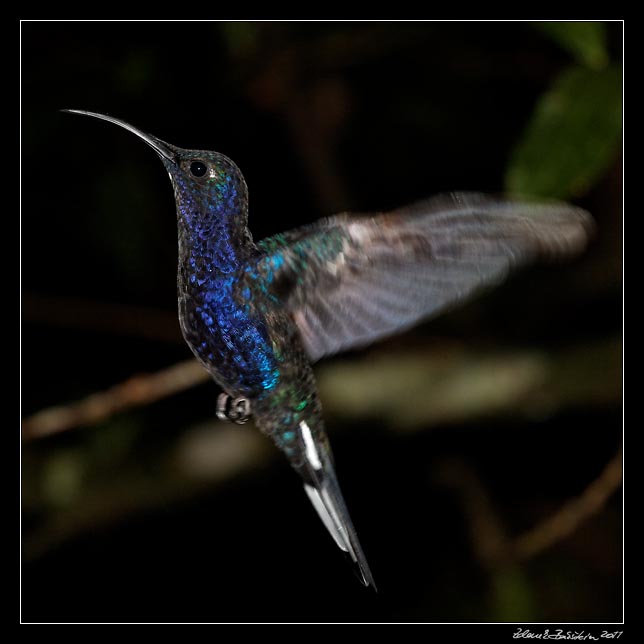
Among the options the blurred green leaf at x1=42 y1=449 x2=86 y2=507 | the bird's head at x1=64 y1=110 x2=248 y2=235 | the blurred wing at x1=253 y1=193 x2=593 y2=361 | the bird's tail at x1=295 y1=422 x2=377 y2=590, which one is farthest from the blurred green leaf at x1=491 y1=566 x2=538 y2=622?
the bird's head at x1=64 y1=110 x2=248 y2=235

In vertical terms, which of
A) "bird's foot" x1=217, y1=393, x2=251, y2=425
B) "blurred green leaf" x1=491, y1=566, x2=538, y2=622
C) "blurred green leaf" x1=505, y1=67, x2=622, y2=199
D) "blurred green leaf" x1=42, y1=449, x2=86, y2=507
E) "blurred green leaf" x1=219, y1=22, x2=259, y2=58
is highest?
"blurred green leaf" x1=219, y1=22, x2=259, y2=58

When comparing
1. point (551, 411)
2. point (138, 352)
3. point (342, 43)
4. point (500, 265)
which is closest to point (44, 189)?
point (138, 352)

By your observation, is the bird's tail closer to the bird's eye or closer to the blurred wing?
the blurred wing

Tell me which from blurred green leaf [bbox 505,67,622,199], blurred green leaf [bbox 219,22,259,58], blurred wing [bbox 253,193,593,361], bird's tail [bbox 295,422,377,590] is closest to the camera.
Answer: blurred wing [bbox 253,193,593,361]

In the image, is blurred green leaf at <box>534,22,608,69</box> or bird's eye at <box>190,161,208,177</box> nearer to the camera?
bird's eye at <box>190,161,208,177</box>

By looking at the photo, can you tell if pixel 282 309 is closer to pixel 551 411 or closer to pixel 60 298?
pixel 551 411

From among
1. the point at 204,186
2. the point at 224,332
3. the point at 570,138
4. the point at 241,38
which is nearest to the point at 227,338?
the point at 224,332

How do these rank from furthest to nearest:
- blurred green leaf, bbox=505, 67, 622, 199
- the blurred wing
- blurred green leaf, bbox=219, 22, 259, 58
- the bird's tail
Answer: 1. blurred green leaf, bbox=219, 22, 259, 58
2. blurred green leaf, bbox=505, 67, 622, 199
3. the bird's tail
4. the blurred wing

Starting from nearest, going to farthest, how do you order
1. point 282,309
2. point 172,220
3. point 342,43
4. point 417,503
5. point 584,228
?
point 584,228 → point 282,309 → point 342,43 → point 172,220 → point 417,503

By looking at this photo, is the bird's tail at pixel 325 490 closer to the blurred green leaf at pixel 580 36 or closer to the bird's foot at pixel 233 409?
the bird's foot at pixel 233 409
